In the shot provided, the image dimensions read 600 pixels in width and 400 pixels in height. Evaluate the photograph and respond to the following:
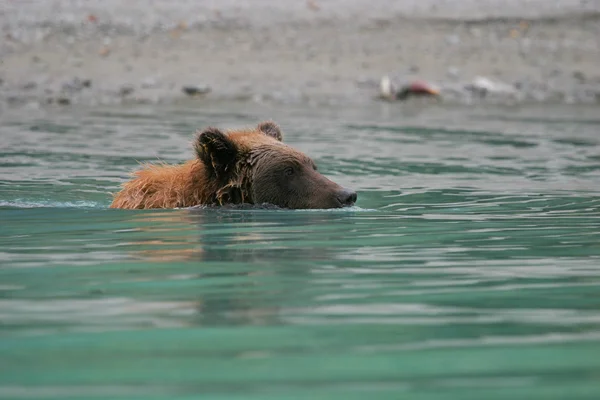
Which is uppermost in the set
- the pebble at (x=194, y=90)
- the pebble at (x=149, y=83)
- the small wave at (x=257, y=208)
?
the pebble at (x=149, y=83)

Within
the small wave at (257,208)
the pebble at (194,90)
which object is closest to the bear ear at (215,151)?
the small wave at (257,208)

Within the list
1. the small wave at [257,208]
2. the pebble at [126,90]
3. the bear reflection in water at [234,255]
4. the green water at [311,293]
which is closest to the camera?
the green water at [311,293]

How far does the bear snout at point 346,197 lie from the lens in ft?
27.8

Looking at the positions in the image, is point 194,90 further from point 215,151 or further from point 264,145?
point 215,151

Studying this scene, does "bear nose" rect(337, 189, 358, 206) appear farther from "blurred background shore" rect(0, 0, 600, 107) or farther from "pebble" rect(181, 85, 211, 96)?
"pebble" rect(181, 85, 211, 96)

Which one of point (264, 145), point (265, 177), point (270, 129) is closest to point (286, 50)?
point (270, 129)

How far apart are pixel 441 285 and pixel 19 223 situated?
3659 millimetres

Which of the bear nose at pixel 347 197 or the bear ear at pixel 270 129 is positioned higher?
the bear ear at pixel 270 129

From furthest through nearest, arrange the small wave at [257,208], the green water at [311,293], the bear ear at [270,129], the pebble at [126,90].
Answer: the pebble at [126,90] → the bear ear at [270,129] → the small wave at [257,208] → the green water at [311,293]

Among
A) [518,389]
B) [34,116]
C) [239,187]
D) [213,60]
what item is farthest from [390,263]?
[213,60]

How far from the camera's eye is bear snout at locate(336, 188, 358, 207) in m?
8.46

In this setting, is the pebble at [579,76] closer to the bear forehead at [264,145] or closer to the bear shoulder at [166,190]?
the bear forehead at [264,145]

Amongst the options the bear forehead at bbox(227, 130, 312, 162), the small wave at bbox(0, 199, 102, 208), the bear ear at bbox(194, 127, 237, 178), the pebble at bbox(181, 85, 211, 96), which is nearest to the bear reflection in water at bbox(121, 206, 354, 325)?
the bear ear at bbox(194, 127, 237, 178)

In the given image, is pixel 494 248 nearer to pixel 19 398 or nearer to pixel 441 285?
pixel 441 285
